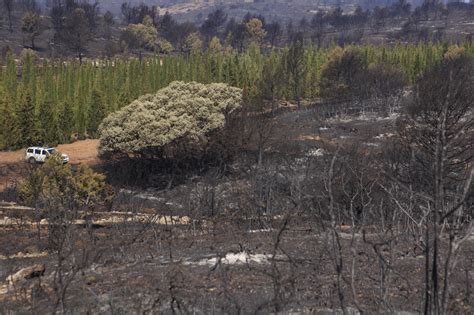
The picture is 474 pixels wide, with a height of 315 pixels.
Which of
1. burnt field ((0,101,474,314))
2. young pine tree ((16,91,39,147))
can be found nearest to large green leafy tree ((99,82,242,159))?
burnt field ((0,101,474,314))

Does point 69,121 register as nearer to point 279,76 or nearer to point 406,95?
point 279,76

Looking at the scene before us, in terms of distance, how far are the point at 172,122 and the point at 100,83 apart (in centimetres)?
1709

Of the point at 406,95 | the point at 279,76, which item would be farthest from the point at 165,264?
the point at 406,95

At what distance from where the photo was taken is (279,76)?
46.3 m

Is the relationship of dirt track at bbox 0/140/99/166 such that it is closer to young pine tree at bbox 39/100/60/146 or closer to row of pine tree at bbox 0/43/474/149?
young pine tree at bbox 39/100/60/146

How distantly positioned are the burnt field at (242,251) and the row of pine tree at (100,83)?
261 inches

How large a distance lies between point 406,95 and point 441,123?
4902 centimetres

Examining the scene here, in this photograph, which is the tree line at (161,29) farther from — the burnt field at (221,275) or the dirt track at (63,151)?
the burnt field at (221,275)

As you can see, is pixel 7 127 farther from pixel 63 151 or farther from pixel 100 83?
pixel 100 83

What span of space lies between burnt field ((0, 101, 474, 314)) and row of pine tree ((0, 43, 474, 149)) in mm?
6622

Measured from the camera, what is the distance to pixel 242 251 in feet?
36.7

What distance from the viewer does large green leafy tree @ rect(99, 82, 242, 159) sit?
24.5 m

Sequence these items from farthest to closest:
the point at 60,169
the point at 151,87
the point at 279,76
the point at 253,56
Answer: the point at 253,56 < the point at 279,76 < the point at 151,87 < the point at 60,169

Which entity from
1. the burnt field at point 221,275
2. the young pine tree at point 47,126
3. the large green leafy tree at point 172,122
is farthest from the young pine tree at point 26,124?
the burnt field at point 221,275
